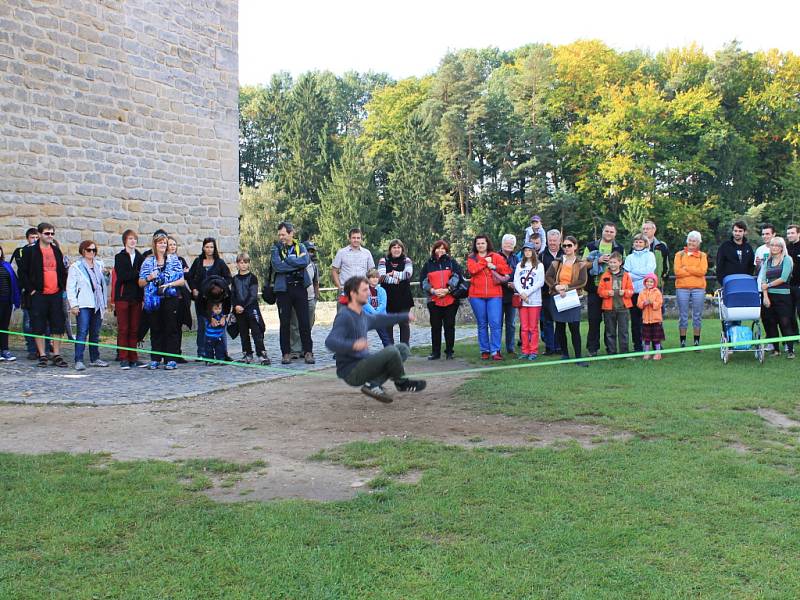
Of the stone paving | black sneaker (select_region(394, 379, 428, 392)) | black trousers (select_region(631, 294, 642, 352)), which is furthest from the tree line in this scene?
black sneaker (select_region(394, 379, 428, 392))

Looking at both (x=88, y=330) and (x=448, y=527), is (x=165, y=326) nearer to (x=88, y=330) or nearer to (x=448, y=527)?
(x=88, y=330)

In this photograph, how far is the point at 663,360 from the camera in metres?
10.6

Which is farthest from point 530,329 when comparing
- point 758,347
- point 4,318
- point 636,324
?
point 4,318

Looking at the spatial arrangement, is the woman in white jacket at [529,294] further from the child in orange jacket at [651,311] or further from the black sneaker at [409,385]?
the black sneaker at [409,385]

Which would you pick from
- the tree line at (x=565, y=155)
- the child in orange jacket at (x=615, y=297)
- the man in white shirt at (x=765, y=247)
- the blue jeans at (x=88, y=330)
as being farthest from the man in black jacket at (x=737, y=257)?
the tree line at (x=565, y=155)

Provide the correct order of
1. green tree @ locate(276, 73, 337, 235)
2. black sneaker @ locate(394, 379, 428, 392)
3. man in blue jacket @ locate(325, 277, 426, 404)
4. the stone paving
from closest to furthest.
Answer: man in blue jacket @ locate(325, 277, 426, 404) < black sneaker @ locate(394, 379, 428, 392) < the stone paving < green tree @ locate(276, 73, 337, 235)

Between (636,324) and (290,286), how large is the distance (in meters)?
5.09

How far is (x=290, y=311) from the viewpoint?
37.4ft

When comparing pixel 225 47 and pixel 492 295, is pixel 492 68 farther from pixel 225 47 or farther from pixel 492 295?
pixel 492 295

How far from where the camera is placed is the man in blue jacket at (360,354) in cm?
694

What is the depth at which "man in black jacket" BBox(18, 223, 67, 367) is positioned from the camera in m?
10.6

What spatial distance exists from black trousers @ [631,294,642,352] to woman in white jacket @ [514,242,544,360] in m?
1.34

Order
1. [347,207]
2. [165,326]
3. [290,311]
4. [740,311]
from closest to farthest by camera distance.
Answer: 1. [740,311]
2. [165,326]
3. [290,311]
4. [347,207]

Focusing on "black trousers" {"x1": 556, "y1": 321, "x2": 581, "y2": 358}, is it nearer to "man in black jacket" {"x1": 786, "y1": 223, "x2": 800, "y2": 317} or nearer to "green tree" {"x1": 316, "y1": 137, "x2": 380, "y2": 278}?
"man in black jacket" {"x1": 786, "y1": 223, "x2": 800, "y2": 317}
